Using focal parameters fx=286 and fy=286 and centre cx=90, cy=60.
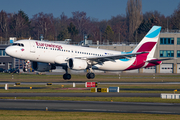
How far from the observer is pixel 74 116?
68.0 feet

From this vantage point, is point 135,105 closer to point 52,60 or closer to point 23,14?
point 52,60

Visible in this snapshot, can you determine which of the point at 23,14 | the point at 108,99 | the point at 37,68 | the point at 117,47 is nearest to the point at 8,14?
the point at 23,14

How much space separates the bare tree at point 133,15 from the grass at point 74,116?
159 m

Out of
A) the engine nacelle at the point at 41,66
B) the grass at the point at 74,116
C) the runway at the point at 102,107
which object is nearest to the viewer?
the grass at the point at 74,116

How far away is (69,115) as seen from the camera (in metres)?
21.1

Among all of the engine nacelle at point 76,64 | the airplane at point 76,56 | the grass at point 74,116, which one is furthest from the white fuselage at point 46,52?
the grass at point 74,116

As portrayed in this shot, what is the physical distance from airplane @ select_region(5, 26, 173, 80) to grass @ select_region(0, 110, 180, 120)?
26.0m

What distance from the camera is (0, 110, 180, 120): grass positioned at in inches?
791

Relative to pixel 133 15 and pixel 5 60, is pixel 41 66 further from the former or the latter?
pixel 133 15

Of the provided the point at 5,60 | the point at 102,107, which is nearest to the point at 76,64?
the point at 102,107

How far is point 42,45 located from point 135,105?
26.1m

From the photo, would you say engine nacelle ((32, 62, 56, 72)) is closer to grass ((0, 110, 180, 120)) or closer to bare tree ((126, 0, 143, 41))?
grass ((0, 110, 180, 120))

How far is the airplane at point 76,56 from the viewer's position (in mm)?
47156

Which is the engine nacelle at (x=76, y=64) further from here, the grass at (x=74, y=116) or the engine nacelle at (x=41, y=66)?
the grass at (x=74, y=116)
